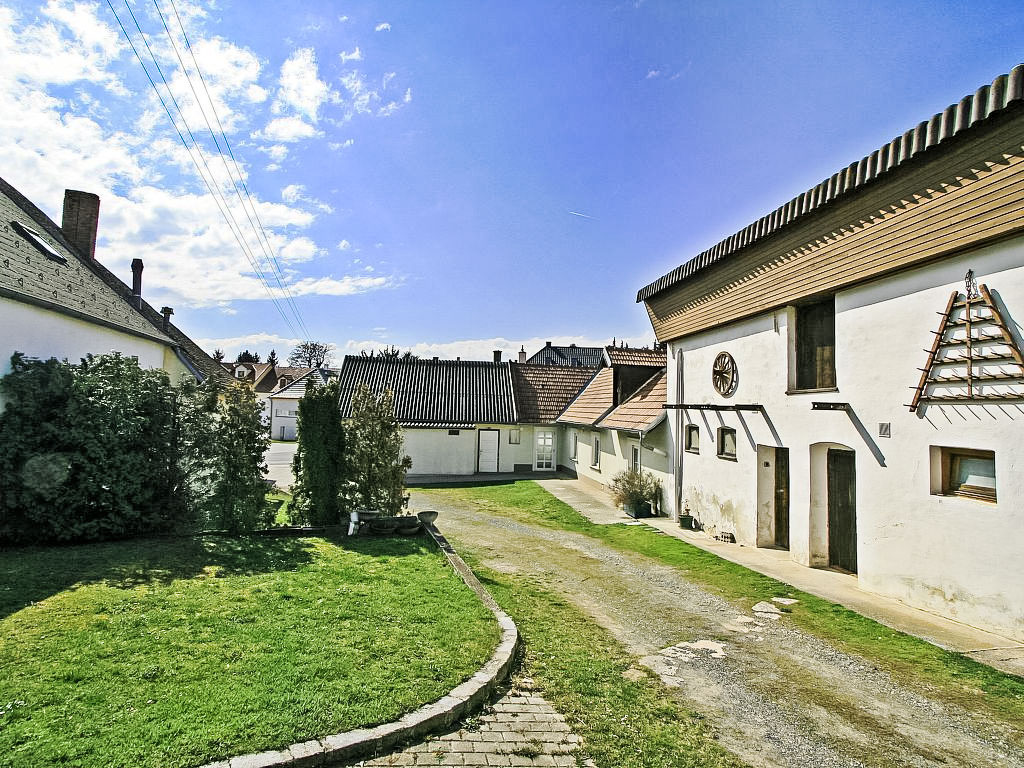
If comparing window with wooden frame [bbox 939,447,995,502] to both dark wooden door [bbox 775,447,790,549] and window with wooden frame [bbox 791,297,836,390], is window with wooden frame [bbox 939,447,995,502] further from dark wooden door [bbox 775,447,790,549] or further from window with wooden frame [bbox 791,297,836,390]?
dark wooden door [bbox 775,447,790,549]

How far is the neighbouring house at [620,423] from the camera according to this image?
17016mm

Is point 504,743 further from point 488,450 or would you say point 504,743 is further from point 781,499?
point 488,450

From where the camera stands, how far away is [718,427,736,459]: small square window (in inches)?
528

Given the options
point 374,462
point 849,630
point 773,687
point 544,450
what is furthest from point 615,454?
point 773,687

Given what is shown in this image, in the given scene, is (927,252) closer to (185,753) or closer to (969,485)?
(969,485)

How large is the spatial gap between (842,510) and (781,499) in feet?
6.21

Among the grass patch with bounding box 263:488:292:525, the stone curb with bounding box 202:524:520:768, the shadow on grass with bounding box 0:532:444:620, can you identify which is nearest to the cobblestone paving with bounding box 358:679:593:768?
the stone curb with bounding box 202:524:520:768

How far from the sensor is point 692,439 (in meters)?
15.3

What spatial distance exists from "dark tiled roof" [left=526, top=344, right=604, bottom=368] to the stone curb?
5287 centimetres

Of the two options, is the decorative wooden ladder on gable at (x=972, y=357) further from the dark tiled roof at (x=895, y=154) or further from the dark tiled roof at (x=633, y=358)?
the dark tiled roof at (x=633, y=358)

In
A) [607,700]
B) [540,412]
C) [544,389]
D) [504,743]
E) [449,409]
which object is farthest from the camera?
[544,389]

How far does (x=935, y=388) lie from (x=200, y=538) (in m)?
12.8

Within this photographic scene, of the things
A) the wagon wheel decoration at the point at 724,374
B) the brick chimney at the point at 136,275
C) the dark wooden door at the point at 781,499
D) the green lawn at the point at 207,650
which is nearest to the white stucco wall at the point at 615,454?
the wagon wheel decoration at the point at 724,374

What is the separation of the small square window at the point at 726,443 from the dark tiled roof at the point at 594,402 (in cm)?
828
